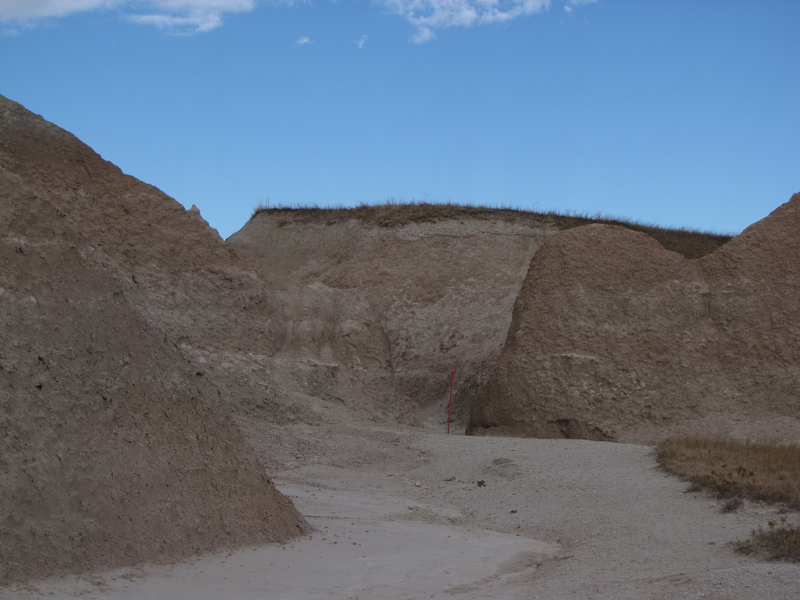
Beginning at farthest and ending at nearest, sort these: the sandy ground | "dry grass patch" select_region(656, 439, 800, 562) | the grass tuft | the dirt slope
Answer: the dirt slope
"dry grass patch" select_region(656, 439, 800, 562)
the grass tuft
the sandy ground

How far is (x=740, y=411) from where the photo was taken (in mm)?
13359

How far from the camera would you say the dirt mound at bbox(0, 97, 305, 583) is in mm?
5379

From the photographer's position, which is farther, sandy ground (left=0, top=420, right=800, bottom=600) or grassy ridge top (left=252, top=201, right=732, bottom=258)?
grassy ridge top (left=252, top=201, right=732, bottom=258)

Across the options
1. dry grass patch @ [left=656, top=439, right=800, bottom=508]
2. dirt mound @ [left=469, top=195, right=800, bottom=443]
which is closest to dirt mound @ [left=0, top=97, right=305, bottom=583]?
dry grass patch @ [left=656, top=439, right=800, bottom=508]

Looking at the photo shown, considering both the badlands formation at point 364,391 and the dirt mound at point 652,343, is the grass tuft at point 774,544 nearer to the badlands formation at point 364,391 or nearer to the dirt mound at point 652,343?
the badlands formation at point 364,391

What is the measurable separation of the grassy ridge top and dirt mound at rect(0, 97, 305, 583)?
1731 cm

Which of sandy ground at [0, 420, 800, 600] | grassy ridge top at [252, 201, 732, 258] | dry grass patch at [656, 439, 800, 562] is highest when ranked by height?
grassy ridge top at [252, 201, 732, 258]

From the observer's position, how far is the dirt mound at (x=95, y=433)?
5.38m


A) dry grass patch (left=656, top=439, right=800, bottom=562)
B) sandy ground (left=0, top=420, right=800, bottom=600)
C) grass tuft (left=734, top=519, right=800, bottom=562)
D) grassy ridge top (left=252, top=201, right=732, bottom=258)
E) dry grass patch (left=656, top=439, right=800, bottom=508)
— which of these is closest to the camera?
sandy ground (left=0, top=420, right=800, bottom=600)

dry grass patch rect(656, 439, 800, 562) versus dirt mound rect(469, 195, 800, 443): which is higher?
dirt mound rect(469, 195, 800, 443)

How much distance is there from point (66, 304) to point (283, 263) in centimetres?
1870

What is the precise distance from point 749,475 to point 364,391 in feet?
28.7

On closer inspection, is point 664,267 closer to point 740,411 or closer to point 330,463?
point 740,411

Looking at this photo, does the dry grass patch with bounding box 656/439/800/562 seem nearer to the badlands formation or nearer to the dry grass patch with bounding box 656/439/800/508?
the dry grass patch with bounding box 656/439/800/508
